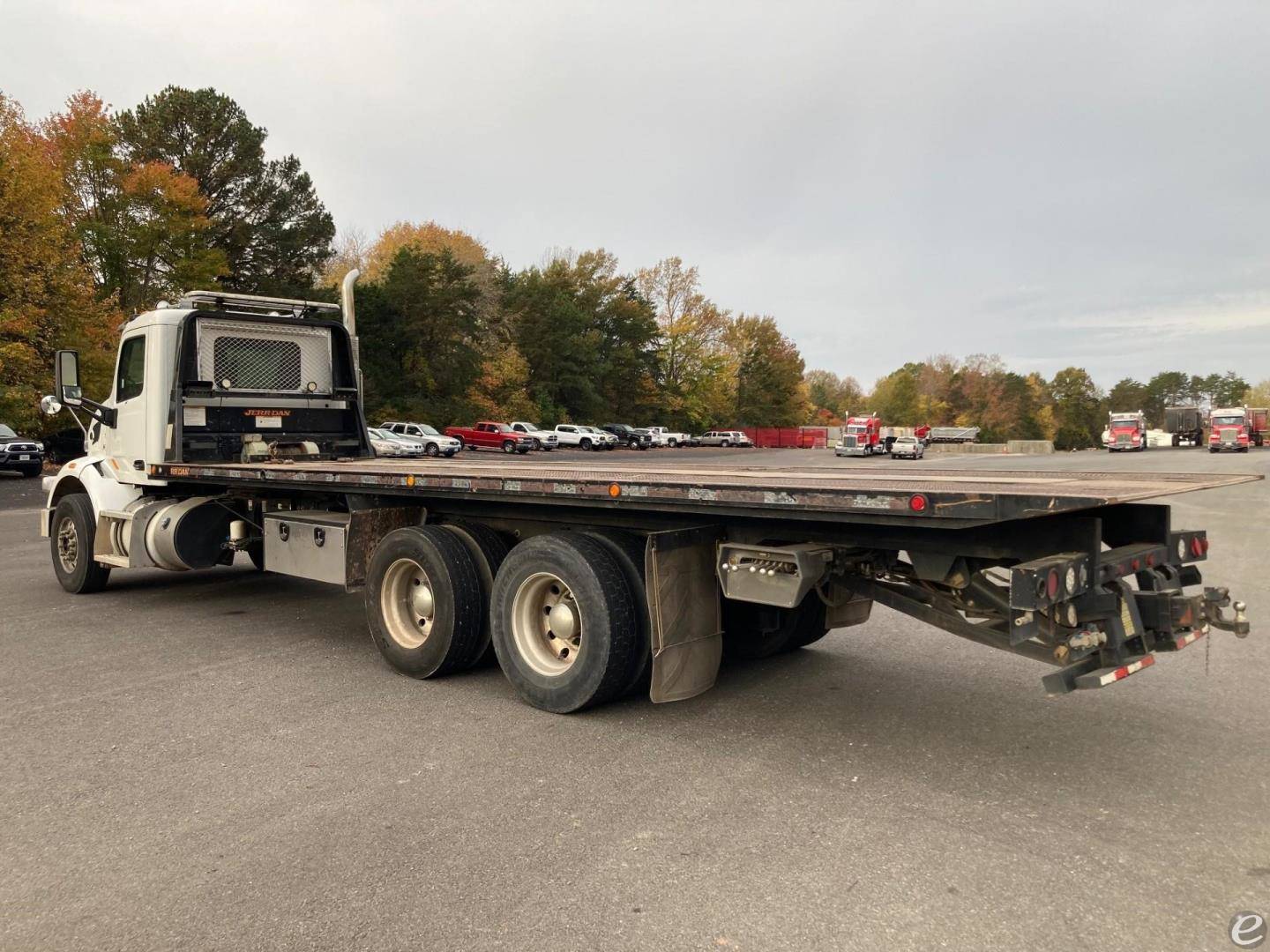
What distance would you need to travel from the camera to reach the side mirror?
8.41 meters

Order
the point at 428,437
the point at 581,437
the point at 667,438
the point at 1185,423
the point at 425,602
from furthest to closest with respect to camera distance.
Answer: the point at 1185,423 < the point at 667,438 < the point at 581,437 < the point at 428,437 < the point at 425,602

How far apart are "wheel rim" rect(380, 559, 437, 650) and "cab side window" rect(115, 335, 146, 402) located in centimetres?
430

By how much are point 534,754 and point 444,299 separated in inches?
1914

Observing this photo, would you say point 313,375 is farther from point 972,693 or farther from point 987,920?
point 987,920

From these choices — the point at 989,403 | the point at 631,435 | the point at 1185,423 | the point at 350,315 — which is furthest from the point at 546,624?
the point at 989,403

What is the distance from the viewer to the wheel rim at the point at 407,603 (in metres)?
5.96

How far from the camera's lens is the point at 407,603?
6152 mm

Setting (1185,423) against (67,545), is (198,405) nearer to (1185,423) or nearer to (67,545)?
(67,545)

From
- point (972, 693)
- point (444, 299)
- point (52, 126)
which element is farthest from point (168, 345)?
point (444, 299)

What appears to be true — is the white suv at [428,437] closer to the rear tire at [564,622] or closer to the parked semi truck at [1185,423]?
the rear tire at [564,622]

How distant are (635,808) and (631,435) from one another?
61618 millimetres

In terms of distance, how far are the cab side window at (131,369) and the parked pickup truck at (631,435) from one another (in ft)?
181

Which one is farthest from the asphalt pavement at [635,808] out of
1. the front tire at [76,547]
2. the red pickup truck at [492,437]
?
the red pickup truck at [492,437]

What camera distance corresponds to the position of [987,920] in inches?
116
